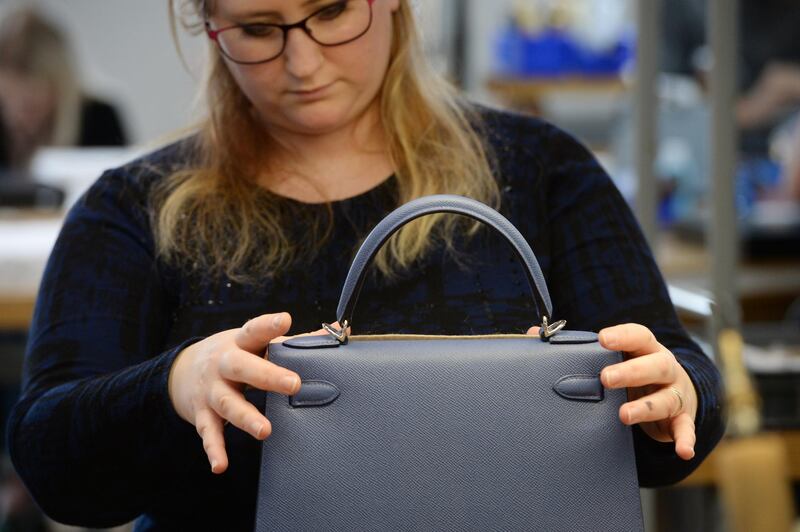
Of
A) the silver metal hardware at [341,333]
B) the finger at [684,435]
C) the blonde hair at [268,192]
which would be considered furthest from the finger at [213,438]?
the finger at [684,435]

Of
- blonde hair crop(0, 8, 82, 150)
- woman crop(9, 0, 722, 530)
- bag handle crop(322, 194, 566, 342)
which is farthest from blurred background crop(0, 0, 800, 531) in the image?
bag handle crop(322, 194, 566, 342)

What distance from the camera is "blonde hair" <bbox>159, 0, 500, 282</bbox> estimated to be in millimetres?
1258

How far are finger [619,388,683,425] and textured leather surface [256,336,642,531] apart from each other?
66 mm

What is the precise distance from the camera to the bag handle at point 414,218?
38.3 inches

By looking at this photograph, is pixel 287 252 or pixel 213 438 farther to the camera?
pixel 287 252

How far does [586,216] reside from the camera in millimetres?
1272

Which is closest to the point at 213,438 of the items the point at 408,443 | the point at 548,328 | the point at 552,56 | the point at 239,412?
the point at 239,412

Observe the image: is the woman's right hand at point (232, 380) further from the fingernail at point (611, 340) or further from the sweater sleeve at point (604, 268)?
the sweater sleeve at point (604, 268)

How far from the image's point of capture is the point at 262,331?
95 centimetres

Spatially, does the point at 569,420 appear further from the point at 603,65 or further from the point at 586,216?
the point at 603,65

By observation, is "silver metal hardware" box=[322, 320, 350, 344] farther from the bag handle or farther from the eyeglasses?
the eyeglasses

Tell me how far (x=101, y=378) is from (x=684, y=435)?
573 millimetres

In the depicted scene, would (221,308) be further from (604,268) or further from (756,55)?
(756,55)

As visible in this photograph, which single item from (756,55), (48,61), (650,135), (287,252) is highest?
(48,61)
